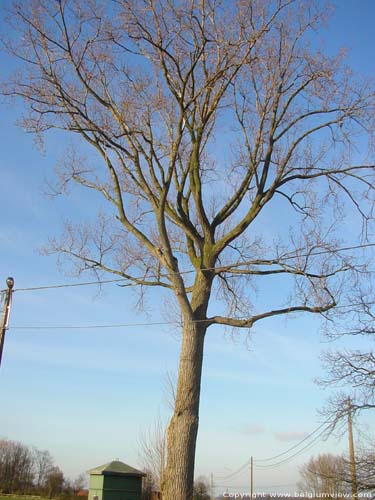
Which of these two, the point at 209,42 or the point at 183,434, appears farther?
the point at 209,42

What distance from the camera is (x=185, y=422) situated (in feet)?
29.3

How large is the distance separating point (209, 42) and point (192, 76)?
642 mm

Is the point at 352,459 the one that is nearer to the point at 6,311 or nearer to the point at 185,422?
the point at 185,422

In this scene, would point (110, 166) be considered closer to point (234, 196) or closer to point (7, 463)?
point (234, 196)

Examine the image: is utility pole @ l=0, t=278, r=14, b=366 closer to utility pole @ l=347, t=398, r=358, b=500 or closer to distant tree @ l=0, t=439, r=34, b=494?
utility pole @ l=347, t=398, r=358, b=500

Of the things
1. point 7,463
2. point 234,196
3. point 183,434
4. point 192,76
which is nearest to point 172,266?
point 234,196

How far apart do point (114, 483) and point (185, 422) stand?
24.2 ft

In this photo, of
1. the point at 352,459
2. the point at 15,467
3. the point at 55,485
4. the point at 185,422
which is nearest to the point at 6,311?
the point at 185,422

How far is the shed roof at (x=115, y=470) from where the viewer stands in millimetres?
15175

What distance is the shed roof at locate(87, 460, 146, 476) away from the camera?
15175 mm

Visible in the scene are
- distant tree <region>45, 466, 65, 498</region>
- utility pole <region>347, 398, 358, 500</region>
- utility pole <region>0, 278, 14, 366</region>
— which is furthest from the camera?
distant tree <region>45, 466, 65, 498</region>

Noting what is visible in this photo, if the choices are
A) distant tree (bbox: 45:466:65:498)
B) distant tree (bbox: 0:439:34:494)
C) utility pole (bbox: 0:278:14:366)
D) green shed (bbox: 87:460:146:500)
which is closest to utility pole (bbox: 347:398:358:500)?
green shed (bbox: 87:460:146:500)

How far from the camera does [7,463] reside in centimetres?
7525

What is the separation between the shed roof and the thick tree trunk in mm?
6947
